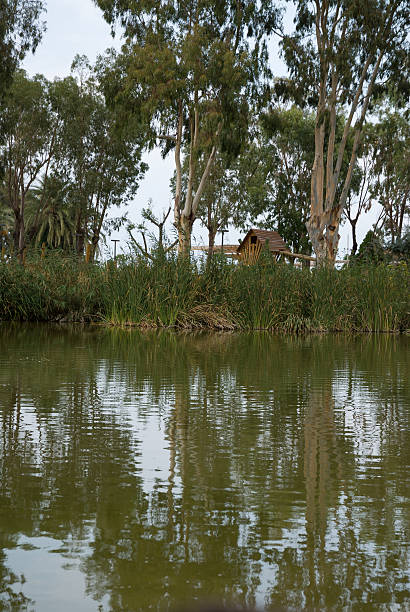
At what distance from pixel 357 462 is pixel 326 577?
132 cm

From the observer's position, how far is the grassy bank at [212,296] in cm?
1476

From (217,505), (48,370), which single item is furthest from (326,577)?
(48,370)

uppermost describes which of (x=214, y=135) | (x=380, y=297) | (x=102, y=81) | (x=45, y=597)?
(x=102, y=81)

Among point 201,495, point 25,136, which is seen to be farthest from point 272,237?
point 201,495

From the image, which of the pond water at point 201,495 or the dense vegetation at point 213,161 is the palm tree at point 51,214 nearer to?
the dense vegetation at point 213,161

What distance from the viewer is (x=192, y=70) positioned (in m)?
27.2

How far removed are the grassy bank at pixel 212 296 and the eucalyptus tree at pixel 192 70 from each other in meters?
11.3

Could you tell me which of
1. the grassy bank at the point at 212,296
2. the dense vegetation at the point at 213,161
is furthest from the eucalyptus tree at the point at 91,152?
the grassy bank at the point at 212,296

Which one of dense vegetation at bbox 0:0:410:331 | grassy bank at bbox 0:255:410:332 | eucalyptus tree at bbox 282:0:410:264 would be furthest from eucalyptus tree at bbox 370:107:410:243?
grassy bank at bbox 0:255:410:332

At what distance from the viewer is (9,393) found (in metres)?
4.86

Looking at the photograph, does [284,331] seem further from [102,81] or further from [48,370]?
[102,81]

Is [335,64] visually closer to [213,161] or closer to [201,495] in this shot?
[213,161]

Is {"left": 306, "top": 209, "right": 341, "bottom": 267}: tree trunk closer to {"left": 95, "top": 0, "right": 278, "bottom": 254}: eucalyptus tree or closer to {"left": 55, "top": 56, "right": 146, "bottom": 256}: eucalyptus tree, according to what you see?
{"left": 95, "top": 0, "right": 278, "bottom": 254}: eucalyptus tree

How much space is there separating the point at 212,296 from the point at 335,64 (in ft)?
50.5
